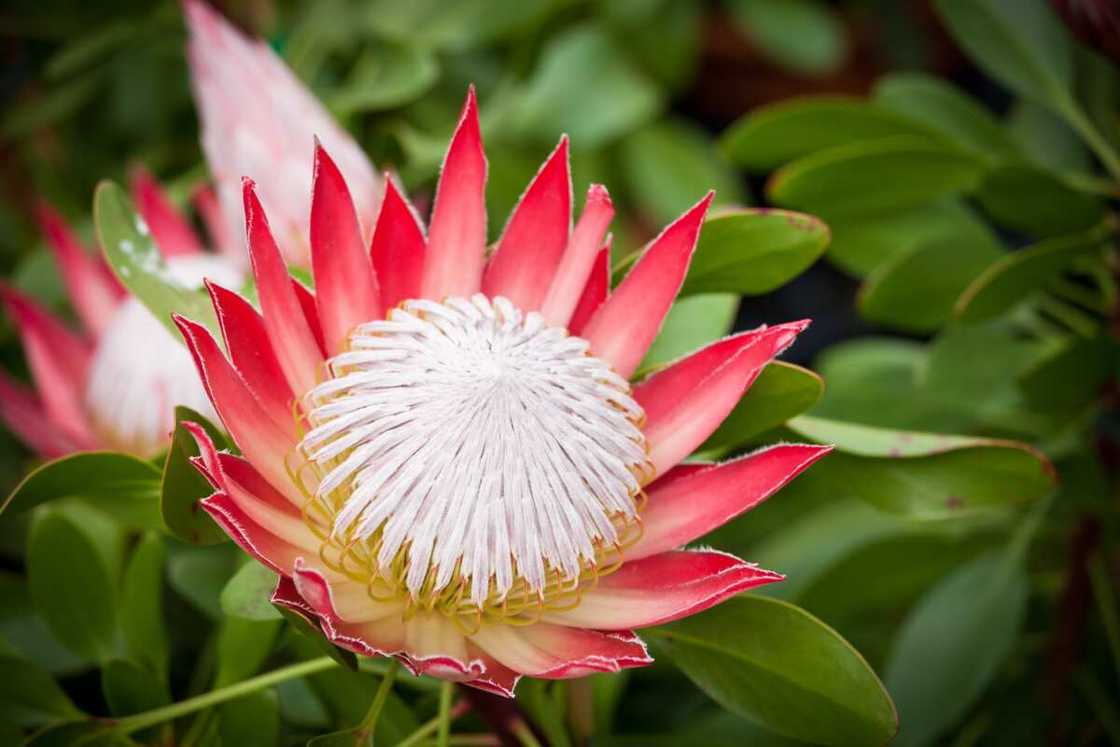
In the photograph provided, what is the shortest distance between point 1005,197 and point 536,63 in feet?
2.79

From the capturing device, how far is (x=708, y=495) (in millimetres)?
833

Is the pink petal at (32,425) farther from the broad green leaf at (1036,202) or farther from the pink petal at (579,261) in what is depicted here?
the broad green leaf at (1036,202)

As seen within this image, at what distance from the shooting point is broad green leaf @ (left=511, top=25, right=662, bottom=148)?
5.93ft

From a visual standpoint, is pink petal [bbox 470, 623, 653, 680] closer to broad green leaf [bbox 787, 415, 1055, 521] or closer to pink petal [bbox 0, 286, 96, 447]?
broad green leaf [bbox 787, 415, 1055, 521]

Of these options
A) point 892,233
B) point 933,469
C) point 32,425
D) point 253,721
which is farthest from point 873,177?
point 32,425

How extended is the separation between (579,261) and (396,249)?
5.6 inches

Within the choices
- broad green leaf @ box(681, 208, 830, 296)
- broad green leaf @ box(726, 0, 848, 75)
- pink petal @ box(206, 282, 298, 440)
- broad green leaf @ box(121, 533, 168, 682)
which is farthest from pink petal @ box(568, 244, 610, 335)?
broad green leaf @ box(726, 0, 848, 75)

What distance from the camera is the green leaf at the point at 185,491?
766 mm

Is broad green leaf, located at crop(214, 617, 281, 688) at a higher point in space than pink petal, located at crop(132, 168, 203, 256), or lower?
lower

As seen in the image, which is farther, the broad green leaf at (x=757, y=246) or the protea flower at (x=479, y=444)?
the broad green leaf at (x=757, y=246)

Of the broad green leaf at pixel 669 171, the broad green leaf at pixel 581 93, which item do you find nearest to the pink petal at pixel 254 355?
the broad green leaf at pixel 581 93

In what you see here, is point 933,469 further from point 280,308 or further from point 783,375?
point 280,308

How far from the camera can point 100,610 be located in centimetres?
105

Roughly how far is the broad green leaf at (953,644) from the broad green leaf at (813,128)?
0.54m
